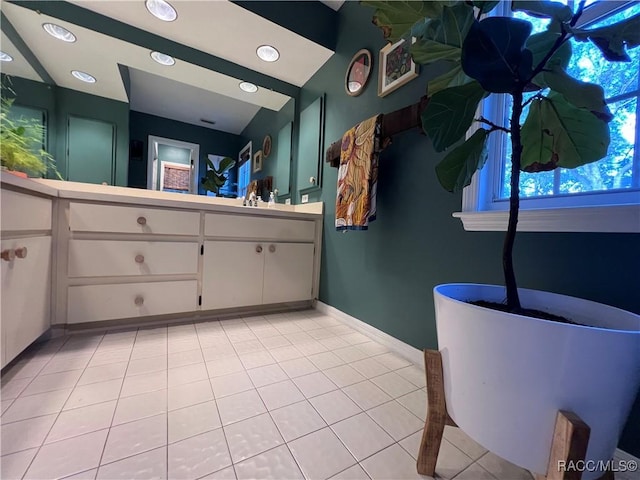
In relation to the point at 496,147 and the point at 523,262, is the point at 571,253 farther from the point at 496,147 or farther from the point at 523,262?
the point at 496,147

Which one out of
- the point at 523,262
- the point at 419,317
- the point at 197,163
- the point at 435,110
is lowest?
the point at 419,317

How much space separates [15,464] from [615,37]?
5.31ft

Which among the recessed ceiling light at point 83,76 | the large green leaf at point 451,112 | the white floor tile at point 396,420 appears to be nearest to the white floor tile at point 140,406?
the white floor tile at point 396,420

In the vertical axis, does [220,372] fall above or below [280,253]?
below

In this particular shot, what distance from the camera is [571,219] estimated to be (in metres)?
0.71

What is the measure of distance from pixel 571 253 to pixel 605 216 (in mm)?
135

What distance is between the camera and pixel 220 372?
1028 mm

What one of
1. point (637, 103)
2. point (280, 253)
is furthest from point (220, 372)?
point (637, 103)

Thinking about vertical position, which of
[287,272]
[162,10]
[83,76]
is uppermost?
[162,10]

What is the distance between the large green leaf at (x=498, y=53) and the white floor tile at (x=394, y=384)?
102 cm

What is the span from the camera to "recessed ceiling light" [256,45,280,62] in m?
1.82

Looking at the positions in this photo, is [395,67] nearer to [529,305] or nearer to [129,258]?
[529,305]

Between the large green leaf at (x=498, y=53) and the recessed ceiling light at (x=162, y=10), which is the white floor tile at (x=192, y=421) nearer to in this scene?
the large green leaf at (x=498, y=53)

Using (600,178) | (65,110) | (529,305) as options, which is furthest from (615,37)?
(65,110)
